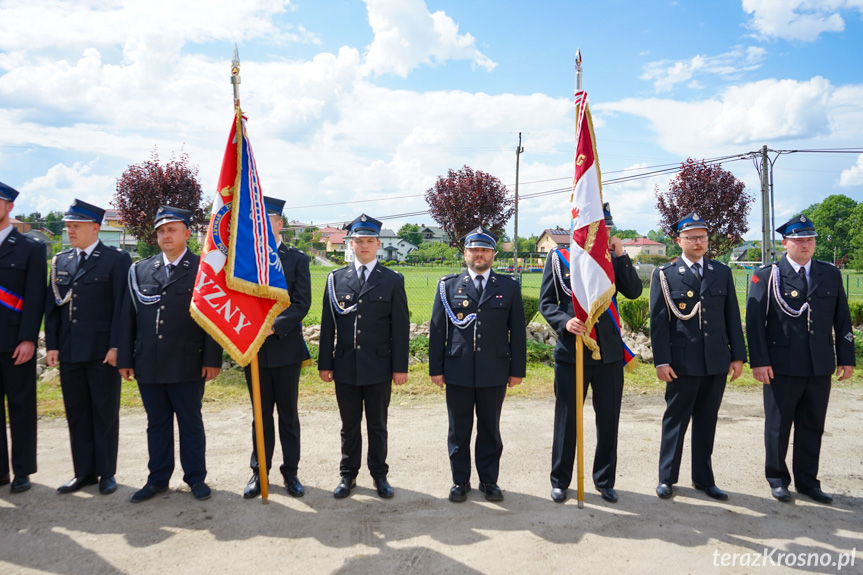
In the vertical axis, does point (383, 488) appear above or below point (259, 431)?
below

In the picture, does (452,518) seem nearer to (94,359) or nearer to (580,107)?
(94,359)

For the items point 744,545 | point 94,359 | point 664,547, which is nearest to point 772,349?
point 744,545

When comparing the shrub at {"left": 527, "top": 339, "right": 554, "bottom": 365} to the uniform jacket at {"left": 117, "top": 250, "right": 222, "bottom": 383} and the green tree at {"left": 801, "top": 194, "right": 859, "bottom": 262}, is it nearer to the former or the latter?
the uniform jacket at {"left": 117, "top": 250, "right": 222, "bottom": 383}

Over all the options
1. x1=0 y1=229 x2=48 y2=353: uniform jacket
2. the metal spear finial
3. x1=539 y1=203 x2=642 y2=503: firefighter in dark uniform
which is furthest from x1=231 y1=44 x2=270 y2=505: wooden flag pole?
x1=539 y1=203 x2=642 y2=503: firefighter in dark uniform

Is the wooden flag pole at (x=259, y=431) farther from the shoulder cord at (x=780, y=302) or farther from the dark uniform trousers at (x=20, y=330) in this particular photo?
the shoulder cord at (x=780, y=302)

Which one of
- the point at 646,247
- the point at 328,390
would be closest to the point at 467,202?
the point at 328,390

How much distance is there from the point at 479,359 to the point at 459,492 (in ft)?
3.33

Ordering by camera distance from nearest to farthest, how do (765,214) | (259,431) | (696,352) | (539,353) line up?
(259,431) < (696,352) < (539,353) < (765,214)

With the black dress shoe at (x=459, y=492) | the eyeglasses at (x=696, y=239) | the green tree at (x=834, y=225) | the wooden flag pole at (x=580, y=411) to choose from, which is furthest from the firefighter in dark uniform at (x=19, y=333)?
the green tree at (x=834, y=225)

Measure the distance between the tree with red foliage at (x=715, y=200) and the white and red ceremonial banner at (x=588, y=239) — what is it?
13361 mm

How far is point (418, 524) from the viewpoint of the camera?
375 centimetres

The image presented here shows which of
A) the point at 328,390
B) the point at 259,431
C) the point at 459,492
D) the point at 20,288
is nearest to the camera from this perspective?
the point at 259,431

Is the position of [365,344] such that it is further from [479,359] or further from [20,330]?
[20,330]

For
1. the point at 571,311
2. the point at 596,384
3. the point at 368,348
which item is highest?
the point at 571,311
